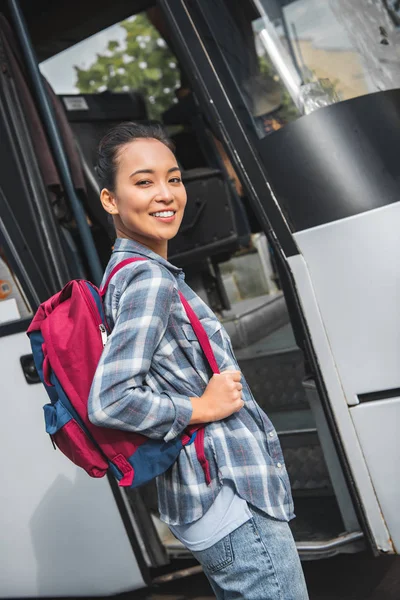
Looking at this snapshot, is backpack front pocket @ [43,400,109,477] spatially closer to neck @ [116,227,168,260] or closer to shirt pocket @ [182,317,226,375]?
shirt pocket @ [182,317,226,375]

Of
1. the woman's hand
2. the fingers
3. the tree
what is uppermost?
the tree

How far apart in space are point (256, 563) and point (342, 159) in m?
1.30

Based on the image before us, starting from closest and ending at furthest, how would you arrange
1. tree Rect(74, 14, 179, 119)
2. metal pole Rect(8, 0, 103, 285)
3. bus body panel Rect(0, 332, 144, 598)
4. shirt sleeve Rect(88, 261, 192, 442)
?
shirt sleeve Rect(88, 261, 192, 442) → metal pole Rect(8, 0, 103, 285) → bus body panel Rect(0, 332, 144, 598) → tree Rect(74, 14, 179, 119)

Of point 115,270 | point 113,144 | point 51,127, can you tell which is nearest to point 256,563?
point 115,270

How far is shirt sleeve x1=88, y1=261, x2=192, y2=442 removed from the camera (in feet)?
4.47

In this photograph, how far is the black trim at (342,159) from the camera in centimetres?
219

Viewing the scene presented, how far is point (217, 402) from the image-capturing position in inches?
56.6

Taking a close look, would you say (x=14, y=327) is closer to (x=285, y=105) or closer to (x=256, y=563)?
A: (x=285, y=105)

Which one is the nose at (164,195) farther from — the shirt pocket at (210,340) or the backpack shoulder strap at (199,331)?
the shirt pocket at (210,340)

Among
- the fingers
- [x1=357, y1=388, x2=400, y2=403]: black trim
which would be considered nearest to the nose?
the fingers

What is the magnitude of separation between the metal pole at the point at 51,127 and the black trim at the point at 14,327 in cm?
33

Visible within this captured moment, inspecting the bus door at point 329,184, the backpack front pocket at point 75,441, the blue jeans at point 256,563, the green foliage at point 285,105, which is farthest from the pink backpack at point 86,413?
the green foliage at point 285,105

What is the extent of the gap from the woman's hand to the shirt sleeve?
23 mm

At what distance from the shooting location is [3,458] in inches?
114
